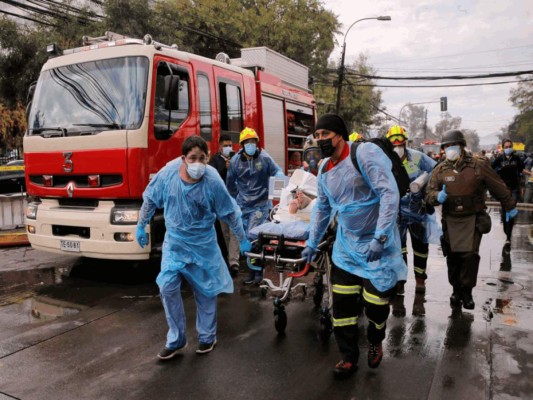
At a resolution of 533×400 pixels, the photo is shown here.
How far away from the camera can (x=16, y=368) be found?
374 centimetres

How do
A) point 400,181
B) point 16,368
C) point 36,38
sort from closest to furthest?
point 16,368, point 400,181, point 36,38

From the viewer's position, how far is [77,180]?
6.07m

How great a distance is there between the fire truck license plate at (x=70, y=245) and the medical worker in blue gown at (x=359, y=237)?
3.58m

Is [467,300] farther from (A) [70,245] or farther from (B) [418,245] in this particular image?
(A) [70,245]

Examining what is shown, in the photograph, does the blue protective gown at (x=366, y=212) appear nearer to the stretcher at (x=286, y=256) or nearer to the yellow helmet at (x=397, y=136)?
the stretcher at (x=286, y=256)

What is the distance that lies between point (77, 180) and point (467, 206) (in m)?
4.52

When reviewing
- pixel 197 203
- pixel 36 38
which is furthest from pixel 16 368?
pixel 36 38

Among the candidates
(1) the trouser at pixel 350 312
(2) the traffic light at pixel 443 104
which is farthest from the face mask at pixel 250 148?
(2) the traffic light at pixel 443 104

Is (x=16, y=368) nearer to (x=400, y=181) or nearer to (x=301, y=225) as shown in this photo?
(x=301, y=225)

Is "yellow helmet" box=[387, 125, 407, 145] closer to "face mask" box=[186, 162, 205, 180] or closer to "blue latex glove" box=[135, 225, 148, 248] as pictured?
"face mask" box=[186, 162, 205, 180]

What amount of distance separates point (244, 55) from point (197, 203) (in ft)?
19.3

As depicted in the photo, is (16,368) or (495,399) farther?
(16,368)

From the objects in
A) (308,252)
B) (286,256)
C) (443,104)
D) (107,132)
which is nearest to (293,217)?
(286,256)

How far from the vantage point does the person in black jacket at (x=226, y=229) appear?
6637mm
